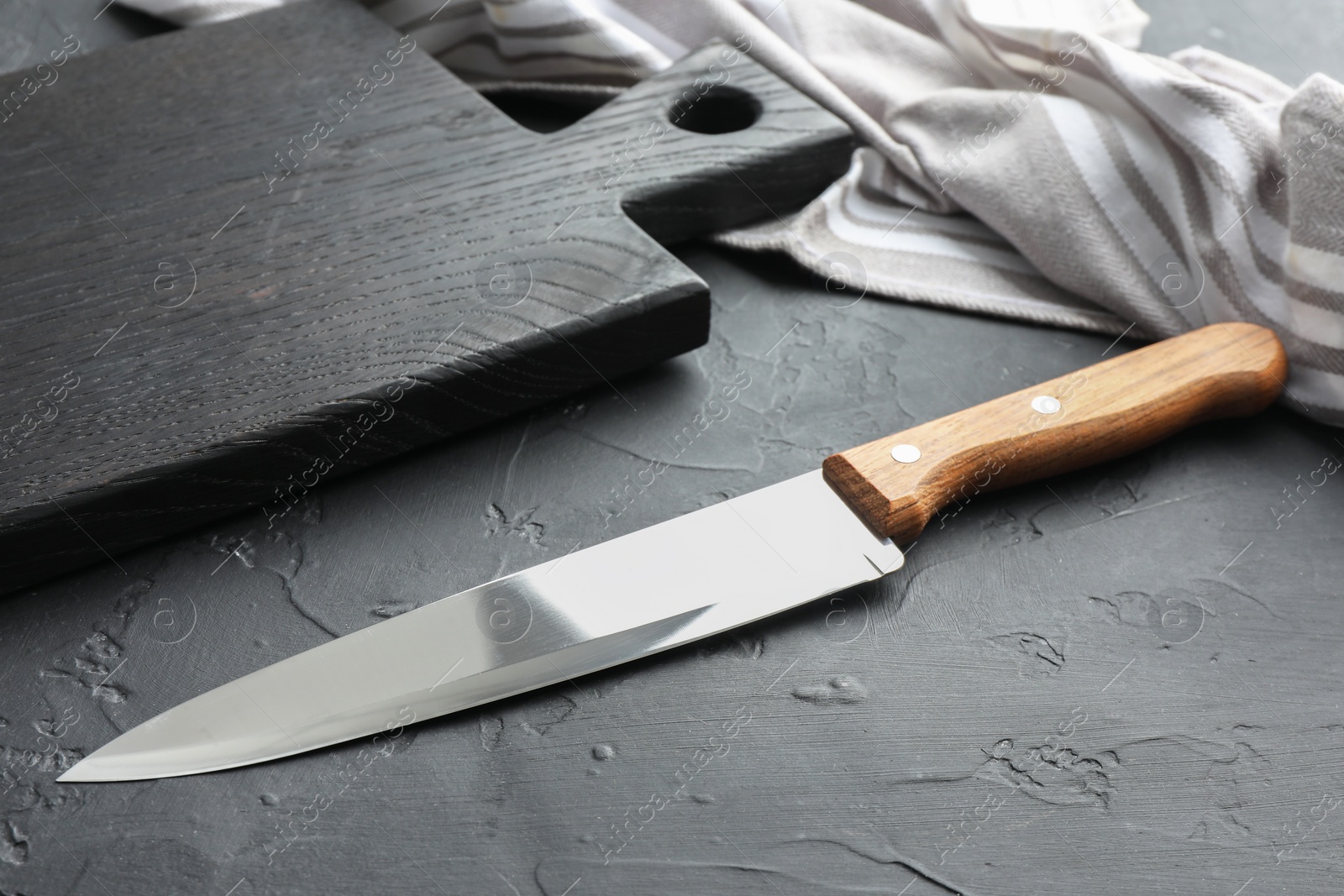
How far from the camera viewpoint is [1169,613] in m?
0.72

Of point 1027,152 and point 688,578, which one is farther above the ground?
point 1027,152

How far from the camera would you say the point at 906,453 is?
73 cm

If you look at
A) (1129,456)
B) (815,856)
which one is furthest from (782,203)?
(815,856)

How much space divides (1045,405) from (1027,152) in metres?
0.29

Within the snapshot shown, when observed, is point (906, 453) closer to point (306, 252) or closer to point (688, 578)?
point (688, 578)

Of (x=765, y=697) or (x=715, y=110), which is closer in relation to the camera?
(x=765, y=697)

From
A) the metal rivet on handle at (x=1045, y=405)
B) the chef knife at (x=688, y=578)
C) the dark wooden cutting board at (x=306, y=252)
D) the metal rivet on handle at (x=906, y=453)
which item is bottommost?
the chef knife at (x=688, y=578)

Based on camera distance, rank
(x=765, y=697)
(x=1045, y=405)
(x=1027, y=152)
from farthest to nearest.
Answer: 1. (x=1027, y=152)
2. (x=1045, y=405)
3. (x=765, y=697)

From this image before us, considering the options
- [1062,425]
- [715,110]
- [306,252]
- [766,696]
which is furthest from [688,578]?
[715,110]

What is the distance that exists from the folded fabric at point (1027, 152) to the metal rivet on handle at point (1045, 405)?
165mm

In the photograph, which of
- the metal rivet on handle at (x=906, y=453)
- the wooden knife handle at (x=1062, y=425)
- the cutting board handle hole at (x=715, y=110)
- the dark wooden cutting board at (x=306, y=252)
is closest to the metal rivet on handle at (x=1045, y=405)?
the wooden knife handle at (x=1062, y=425)

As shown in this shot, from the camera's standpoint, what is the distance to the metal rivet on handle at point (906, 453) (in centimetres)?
72

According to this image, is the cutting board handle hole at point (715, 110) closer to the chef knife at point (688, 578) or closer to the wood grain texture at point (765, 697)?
the wood grain texture at point (765, 697)

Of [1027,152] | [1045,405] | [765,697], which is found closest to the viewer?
[765,697]
